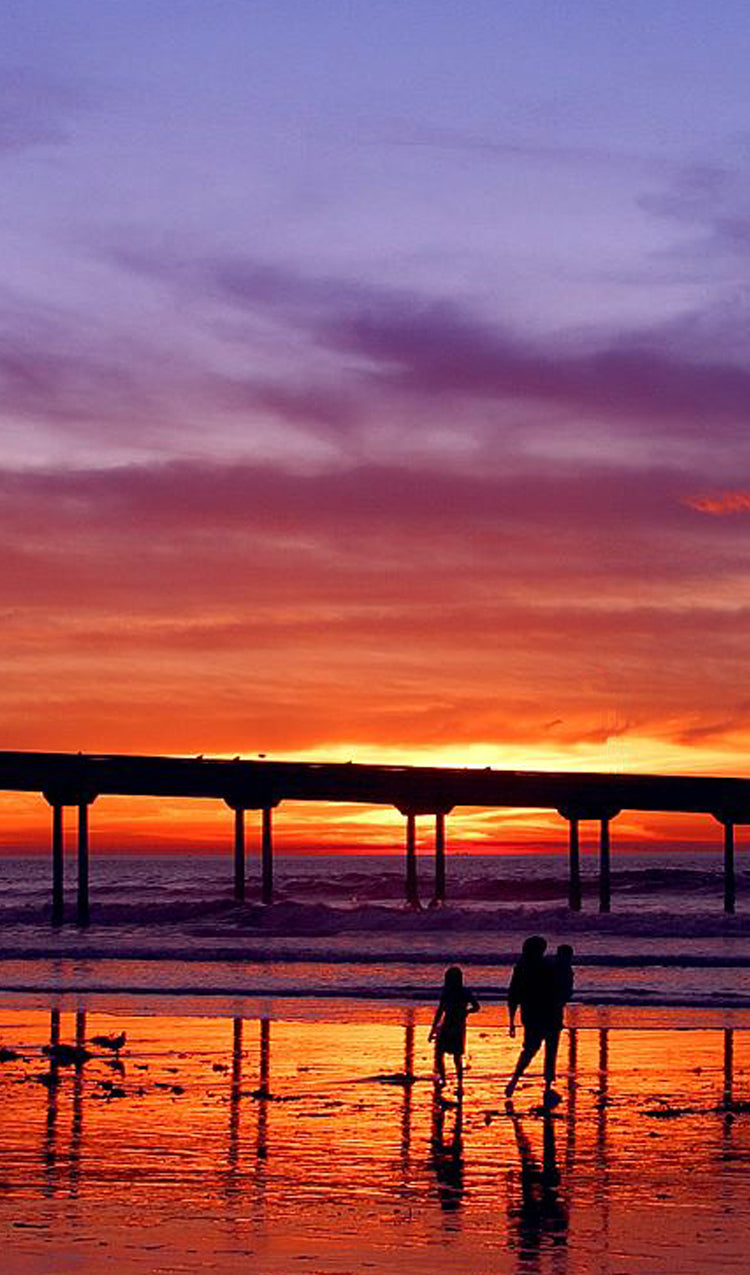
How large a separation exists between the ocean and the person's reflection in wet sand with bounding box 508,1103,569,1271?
1484 centimetres

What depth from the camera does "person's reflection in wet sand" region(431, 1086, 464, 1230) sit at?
1352 cm

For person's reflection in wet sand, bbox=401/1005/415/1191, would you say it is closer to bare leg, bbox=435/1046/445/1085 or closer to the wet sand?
the wet sand

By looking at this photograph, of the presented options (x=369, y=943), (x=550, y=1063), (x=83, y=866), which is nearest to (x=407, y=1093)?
(x=550, y=1063)

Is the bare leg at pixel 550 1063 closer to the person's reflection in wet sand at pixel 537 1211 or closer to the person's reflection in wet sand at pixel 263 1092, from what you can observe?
the person's reflection in wet sand at pixel 537 1211

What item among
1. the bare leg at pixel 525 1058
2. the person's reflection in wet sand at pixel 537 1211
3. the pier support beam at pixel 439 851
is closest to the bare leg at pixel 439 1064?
the bare leg at pixel 525 1058

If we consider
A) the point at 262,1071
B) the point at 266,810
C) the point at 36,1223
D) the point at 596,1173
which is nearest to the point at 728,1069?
the point at 262,1071

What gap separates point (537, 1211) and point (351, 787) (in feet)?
172

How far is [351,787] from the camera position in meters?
65.6

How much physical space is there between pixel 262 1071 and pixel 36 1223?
8651 mm

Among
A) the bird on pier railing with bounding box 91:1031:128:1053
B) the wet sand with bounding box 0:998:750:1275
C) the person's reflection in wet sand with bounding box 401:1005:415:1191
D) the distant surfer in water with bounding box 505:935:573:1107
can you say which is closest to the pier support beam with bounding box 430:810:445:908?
the person's reflection in wet sand with bounding box 401:1005:415:1191

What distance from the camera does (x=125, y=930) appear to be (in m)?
69.1

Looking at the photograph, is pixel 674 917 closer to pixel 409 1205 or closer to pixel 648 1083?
pixel 648 1083

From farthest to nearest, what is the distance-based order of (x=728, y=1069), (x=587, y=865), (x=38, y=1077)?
(x=587, y=865)
(x=728, y=1069)
(x=38, y=1077)

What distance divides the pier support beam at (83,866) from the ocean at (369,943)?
2.34 feet
